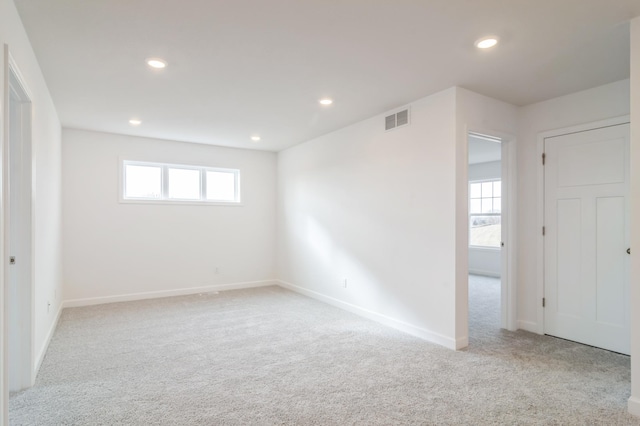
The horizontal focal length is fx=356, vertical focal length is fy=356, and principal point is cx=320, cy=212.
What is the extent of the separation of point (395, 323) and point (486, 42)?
2.91m

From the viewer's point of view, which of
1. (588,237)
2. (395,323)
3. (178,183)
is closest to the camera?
(588,237)

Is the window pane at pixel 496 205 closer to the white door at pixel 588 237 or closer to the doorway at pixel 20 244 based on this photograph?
the white door at pixel 588 237

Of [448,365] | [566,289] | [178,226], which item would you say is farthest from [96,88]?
[566,289]

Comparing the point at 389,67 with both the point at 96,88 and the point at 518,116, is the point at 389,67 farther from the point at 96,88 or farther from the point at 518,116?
the point at 96,88

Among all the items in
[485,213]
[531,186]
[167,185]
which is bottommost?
[485,213]

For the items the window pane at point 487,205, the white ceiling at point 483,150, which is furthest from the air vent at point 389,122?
Result: the window pane at point 487,205

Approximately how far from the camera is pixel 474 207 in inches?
332

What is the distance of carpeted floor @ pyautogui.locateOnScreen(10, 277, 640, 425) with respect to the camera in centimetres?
225

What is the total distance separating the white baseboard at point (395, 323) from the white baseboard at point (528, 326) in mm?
978

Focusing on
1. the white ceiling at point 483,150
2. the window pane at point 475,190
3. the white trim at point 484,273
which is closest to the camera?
the white ceiling at point 483,150

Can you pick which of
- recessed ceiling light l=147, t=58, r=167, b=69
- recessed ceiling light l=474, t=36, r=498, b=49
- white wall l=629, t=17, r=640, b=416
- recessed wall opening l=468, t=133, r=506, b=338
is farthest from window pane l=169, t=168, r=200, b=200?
white wall l=629, t=17, r=640, b=416

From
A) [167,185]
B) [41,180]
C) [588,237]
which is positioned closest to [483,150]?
[588,237]

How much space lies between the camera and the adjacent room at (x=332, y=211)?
2.27m

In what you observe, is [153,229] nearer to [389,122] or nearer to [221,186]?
[221,186]
